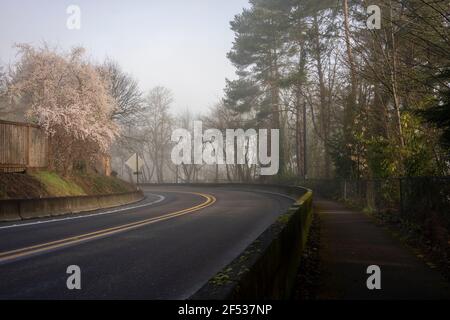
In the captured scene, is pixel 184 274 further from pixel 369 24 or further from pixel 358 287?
pixel 369 24

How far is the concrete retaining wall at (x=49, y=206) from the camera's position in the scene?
16797 mm

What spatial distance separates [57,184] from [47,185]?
3.90 feet

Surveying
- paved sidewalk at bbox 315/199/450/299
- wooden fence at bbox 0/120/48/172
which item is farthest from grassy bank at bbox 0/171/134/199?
paved sidewalk at bbox 315/199/450/299

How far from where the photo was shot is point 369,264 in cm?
916

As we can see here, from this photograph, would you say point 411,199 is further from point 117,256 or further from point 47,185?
point 47,185

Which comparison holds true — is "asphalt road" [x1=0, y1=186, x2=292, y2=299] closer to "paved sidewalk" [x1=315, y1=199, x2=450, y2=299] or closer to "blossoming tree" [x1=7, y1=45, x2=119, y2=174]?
"paved sidewalk" [x1=315, y1=199, x2=450, y2=299]

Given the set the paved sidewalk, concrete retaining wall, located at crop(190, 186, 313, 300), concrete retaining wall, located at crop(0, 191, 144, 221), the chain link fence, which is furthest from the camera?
concrete retaining wall, located at crop(0, 191, 144, 221)

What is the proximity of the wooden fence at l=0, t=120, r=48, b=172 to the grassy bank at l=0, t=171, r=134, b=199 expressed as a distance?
52cm

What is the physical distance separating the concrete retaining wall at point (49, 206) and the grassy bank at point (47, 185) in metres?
1.82

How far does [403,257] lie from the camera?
9930mm

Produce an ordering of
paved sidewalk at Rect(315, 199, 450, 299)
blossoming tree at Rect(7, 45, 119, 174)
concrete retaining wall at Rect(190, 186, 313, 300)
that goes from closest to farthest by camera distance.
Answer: concrete retaining wall at Rect(190, 186, 313, 300)
paved sidewalk at Rect(315, 199, 450, 299)
blossoming tree at Rect(7, 45, 119, 174)

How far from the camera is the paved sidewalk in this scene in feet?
22.8

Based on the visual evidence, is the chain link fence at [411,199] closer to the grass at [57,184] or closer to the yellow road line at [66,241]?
the yellow road line at [66,241]

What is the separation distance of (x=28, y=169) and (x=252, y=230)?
1426 cm
